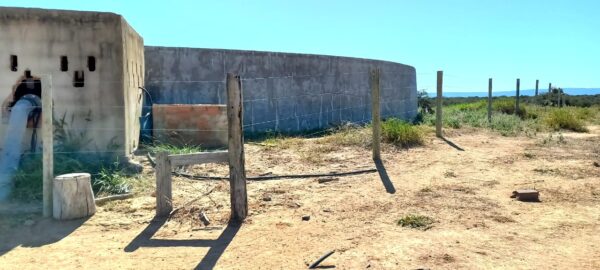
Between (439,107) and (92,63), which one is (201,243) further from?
(439,107)

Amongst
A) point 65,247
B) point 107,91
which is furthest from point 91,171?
point 65,247

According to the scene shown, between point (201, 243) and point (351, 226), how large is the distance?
145 centimetres

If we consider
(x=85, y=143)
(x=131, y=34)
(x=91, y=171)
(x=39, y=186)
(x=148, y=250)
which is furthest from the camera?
(x=131, y=34)

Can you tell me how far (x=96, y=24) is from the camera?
24.4 ft

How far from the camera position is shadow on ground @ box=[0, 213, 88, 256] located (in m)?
4.63

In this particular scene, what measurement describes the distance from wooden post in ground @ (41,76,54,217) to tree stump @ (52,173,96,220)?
0.07 m

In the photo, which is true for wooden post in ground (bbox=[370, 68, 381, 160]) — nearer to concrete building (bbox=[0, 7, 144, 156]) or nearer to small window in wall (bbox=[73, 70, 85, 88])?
concrete building (bbox=[0, 7, 144, 156])

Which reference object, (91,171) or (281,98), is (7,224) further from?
(281,98)

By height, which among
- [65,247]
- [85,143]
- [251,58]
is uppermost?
[251,58]

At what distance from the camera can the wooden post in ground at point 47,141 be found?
5.23 metres

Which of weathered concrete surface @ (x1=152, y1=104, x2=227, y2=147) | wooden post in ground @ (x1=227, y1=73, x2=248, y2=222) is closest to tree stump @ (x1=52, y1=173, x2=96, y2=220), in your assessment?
wooden post in ground @ (x1=227, y1=73, x2=248, y2=222)

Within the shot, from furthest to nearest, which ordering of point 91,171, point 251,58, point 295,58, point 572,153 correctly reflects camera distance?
point 295,58 → point 251,58 → point 572,153 → point 91,171

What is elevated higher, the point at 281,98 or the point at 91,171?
the point at 281,98

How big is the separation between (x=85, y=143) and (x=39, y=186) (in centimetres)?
130
